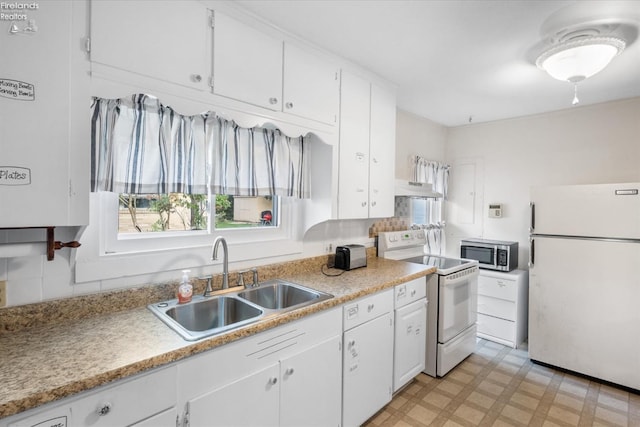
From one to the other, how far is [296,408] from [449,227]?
131 inches

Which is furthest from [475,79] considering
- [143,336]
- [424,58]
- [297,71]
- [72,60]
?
[143,336]

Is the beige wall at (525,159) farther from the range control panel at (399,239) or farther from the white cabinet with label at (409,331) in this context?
the white cabinet with label at (409,331)

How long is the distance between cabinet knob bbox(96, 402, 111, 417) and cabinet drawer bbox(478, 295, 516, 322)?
3.44 m

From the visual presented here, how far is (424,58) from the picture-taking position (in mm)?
2273

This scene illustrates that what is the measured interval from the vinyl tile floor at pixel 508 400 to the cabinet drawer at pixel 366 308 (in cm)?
74

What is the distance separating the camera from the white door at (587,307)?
2.48 meters

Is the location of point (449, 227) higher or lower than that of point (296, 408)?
higher

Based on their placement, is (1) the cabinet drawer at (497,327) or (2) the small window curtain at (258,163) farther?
(1) the cabinet drawer at (497,327)

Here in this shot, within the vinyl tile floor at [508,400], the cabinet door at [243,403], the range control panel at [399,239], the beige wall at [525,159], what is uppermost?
the beige wall at [525,159]

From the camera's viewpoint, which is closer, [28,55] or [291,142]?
[28,55]

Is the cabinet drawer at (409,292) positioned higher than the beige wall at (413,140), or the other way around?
the beige wall at (413,140)

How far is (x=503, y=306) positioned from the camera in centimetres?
328

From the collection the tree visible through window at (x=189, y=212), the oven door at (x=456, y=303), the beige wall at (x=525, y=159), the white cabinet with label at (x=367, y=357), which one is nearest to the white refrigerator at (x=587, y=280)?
the oven door at (x=456, y=303)

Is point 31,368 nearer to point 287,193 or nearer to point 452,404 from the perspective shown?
point 287,193
